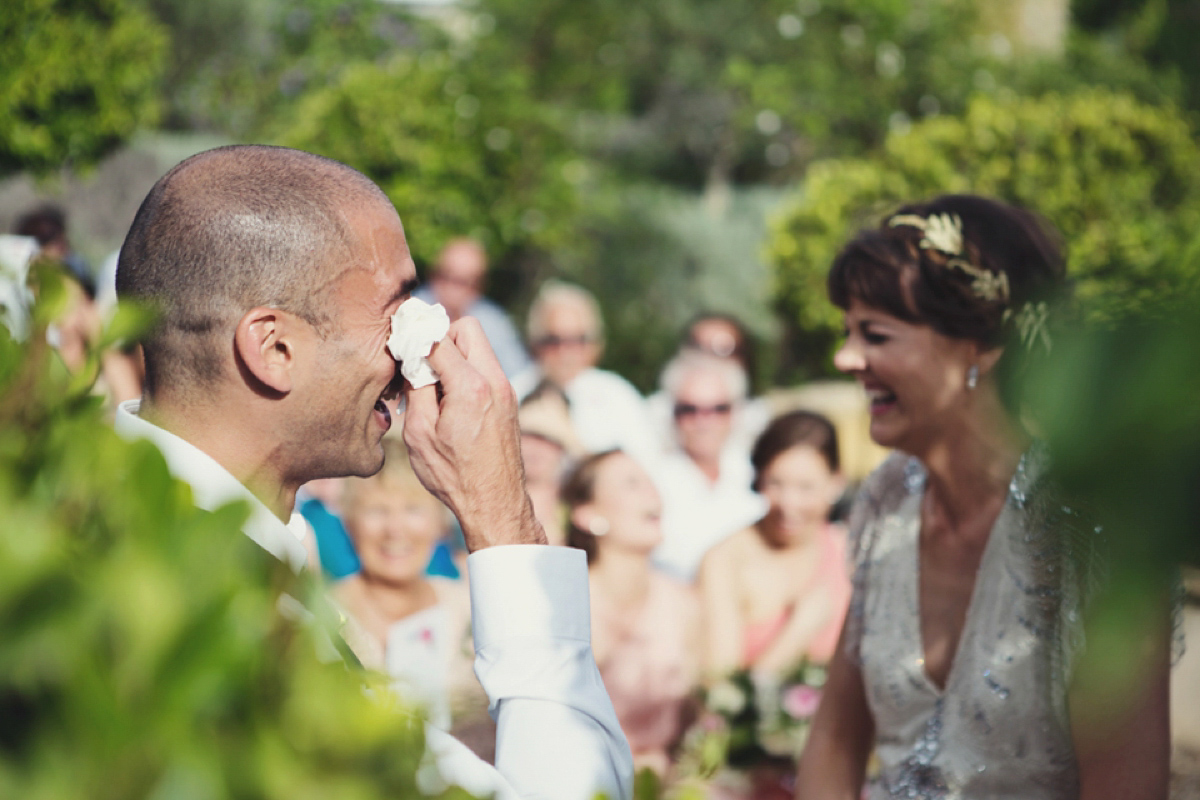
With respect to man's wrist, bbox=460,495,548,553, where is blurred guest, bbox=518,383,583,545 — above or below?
below

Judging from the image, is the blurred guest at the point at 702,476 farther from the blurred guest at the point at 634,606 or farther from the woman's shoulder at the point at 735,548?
the blurred guest at the point at 634,606

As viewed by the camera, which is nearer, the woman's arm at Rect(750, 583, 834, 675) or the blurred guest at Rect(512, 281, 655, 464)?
the woman's arm at Rect(750, 583, 834, 675)

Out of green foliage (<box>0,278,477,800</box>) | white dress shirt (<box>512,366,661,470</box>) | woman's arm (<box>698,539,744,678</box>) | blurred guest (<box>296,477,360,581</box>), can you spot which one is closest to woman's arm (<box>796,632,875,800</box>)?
woman's arm (<box>698,539,744,678</box>)

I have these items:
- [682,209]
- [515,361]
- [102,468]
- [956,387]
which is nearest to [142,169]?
[682,209]

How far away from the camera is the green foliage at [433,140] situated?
40.3 ft

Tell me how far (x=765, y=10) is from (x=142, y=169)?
14927 millimetres

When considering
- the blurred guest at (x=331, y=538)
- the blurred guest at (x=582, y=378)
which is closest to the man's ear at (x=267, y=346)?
the blurred guest at (x=331, y=538)

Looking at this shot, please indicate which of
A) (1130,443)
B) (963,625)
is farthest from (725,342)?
(1130,443)

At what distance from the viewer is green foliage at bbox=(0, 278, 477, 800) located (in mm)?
A: 633

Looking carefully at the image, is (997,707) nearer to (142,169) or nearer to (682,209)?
(142,169)

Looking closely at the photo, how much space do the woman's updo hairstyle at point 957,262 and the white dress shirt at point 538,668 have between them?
1.44 meters

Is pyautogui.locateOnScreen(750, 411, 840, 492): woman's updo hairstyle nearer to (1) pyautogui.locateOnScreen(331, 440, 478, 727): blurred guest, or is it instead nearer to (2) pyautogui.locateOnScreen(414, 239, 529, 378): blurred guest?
(1) pyautogui.locateOnScreen(331, 440, 478, 727): blurred guest

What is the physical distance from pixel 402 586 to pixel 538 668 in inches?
114

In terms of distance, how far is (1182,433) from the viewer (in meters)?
0.68
